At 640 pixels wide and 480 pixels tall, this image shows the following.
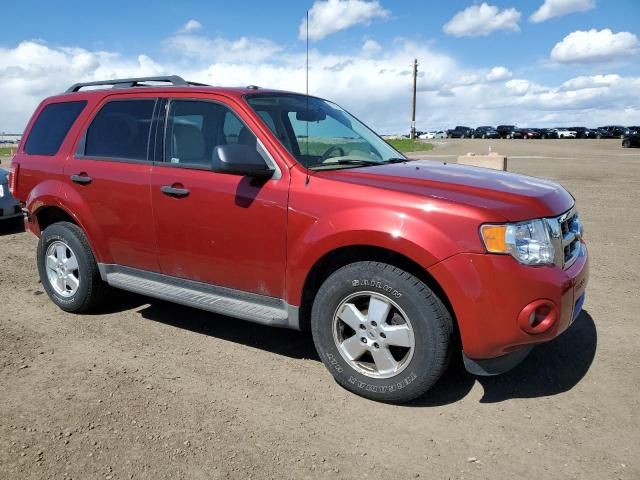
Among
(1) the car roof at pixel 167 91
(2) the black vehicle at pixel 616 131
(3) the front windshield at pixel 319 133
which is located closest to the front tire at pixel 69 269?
(1) the car roof at pixel 167 91

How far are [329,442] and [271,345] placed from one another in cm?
141

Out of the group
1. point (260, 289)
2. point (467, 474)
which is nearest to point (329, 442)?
point (467, 474)

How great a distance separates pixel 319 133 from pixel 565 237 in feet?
6.13

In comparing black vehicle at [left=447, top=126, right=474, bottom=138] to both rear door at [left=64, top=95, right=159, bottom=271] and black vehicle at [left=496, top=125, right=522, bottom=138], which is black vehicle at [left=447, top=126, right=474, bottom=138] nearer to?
black vehicle at [left=496, top=125, right=522, bottom=138]

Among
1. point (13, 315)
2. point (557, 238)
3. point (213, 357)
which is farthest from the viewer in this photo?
point (13, 315)

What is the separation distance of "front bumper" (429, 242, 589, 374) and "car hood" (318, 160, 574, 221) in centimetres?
29

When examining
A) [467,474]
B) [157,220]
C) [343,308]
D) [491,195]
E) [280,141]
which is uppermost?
[280,141]

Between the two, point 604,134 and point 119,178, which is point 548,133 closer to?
point 604,134

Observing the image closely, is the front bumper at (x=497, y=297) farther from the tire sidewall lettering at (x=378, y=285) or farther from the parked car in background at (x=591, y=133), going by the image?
the parked car in background at (x=591, y=133)

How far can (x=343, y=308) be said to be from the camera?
11.0ft

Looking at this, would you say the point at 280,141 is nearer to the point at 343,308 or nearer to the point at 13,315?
the point at 343,308

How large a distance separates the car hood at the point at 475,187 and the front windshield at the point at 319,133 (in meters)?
0.26

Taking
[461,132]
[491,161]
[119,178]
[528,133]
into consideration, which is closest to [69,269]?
[119,178]

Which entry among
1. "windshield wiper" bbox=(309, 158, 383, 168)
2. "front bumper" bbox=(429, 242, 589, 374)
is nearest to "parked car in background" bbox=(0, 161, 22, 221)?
"windshield wiper" bbox=(309, 158, 383, 168)
